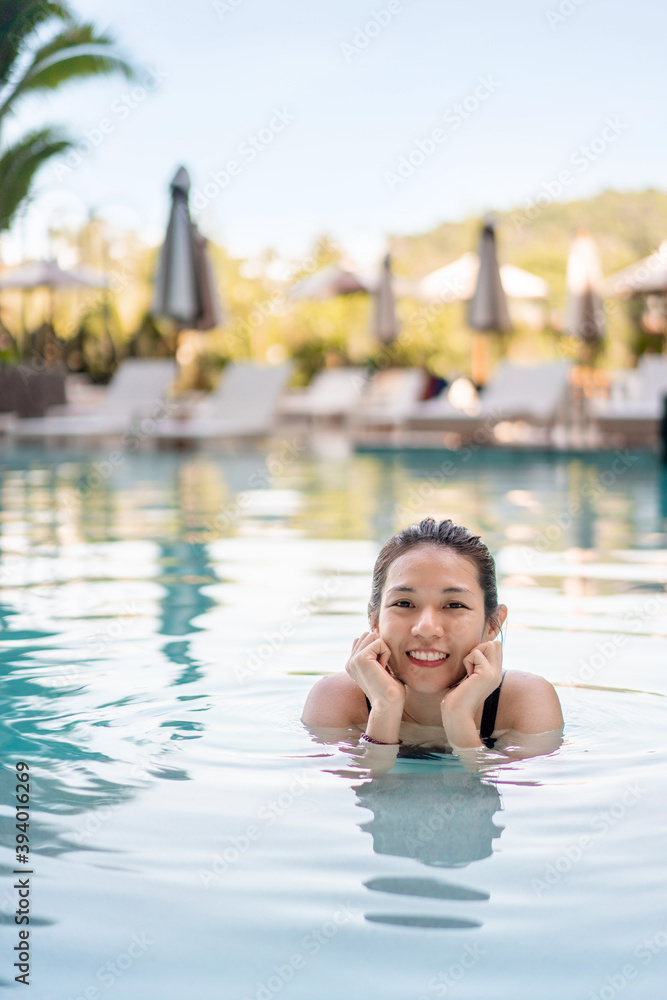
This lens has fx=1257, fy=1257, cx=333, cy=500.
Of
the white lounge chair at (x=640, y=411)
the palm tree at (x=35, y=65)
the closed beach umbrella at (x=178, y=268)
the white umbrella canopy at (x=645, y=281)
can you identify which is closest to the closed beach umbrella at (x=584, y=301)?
the white lounge chair at (x=640, y=411)

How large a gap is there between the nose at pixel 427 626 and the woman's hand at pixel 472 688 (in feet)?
0.33

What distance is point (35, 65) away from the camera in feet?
49.1

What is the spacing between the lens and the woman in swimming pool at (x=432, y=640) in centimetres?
277

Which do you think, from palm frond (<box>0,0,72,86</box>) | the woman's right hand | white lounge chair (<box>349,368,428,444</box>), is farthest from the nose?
white lounge chair (<box>349,368,428,444</box>)

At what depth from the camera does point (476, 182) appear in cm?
3219

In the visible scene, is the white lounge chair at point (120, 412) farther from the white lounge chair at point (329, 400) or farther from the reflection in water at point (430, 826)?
the reflection in water at point (430, 826)

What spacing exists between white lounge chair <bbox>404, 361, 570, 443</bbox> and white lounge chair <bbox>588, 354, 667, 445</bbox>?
52 centimetres

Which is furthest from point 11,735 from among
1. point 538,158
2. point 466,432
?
point 538,158

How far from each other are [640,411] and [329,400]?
5.56 metres

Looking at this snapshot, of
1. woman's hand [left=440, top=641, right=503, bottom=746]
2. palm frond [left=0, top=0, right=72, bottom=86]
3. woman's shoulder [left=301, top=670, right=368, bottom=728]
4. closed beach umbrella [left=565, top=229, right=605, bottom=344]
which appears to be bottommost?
woman's shoulder [left=301, top=670, right=368, bottom=728]

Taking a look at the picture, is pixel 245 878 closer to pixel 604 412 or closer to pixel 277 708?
pixel 277 708

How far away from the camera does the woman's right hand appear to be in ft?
9.05

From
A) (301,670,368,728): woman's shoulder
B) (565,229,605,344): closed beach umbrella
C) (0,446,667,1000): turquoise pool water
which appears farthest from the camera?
(565,229,605,344): closed beach umbrella

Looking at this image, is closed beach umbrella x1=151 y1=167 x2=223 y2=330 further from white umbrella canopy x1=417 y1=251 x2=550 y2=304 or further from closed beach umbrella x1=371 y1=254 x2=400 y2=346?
white umbrella canopy x1=417 y1=251 x2=550 y2=304
